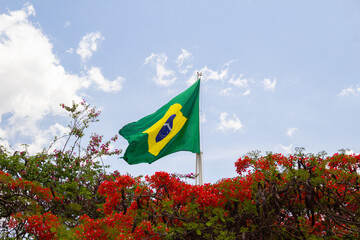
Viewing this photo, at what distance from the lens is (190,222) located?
565 cm

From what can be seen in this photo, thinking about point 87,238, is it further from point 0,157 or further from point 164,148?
point 0,157

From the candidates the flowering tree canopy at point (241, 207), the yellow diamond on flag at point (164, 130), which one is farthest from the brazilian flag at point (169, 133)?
the flowering tree canopy at point (241, 207)

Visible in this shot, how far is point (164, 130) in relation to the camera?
10.5 meters

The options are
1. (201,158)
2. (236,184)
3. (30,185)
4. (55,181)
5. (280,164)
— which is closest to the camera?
(236,184)

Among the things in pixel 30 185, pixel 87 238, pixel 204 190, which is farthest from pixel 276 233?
pixel 30 185

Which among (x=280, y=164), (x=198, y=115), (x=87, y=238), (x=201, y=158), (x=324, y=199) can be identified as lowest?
(x=87, y=238)

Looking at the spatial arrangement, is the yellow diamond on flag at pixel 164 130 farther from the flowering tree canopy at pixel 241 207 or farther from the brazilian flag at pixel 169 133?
the flowering tree canopy at pixel 241 207

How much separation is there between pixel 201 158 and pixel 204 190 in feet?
12.8

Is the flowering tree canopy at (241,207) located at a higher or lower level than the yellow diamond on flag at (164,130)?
lower

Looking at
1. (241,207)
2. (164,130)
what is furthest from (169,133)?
(241,207)

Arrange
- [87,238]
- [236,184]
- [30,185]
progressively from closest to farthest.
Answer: [87,238]
[236,184]
[30,185]

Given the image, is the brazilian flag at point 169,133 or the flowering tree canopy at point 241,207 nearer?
the flowering tree canopy at point 241,207

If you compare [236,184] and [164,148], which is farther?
[164,148]

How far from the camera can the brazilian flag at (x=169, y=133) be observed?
1027 centimetres
